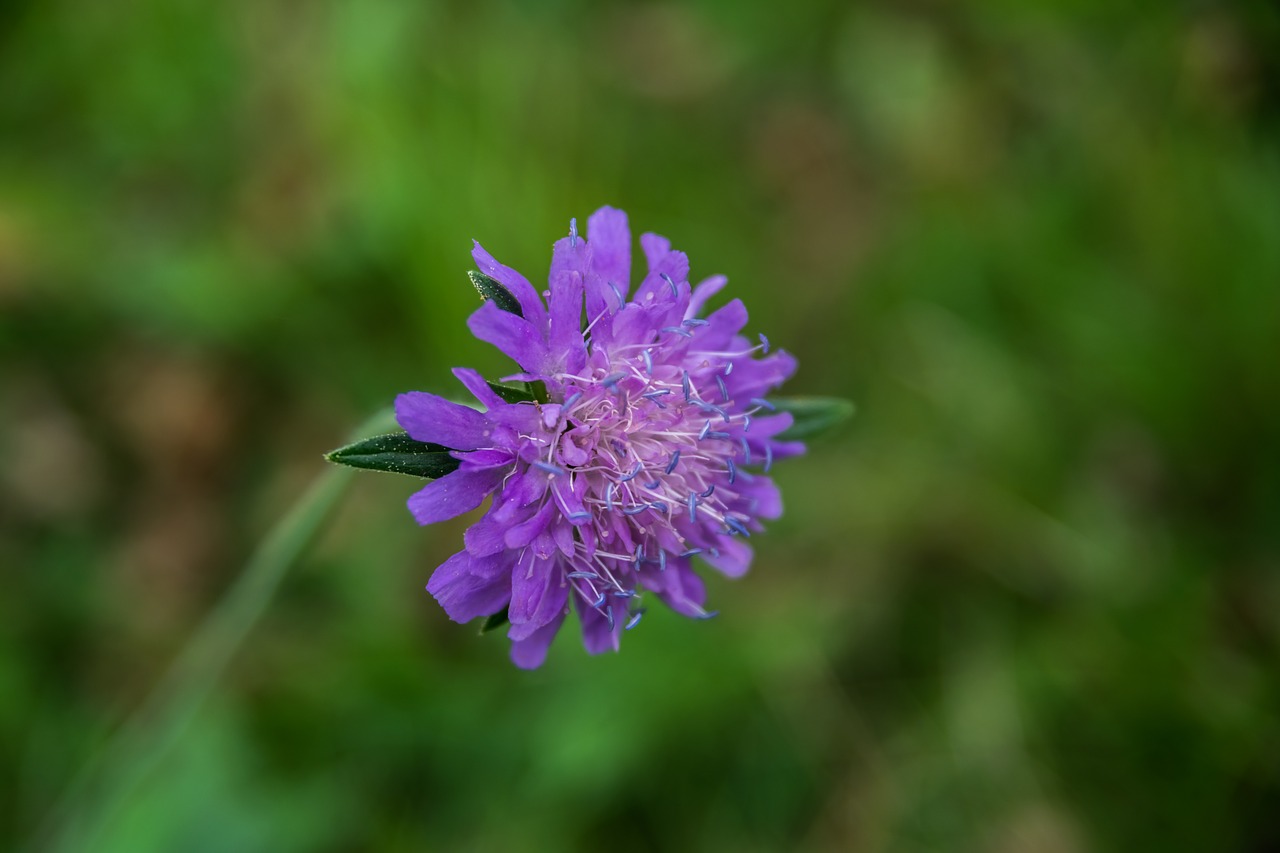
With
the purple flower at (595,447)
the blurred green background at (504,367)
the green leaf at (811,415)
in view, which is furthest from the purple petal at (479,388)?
the blurred green background at (504,367)

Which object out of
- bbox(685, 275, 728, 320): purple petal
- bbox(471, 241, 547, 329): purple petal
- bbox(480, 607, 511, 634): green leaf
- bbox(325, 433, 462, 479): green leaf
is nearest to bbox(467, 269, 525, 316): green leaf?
bbox(471, 241, 547, 329): purple petal

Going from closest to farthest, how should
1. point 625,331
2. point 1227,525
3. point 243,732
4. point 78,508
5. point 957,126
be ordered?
point 625,331 → point 243,732 → point 78,508 → point 1227,525 → point 957,126

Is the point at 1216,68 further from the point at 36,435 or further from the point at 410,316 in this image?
the point at 36,435

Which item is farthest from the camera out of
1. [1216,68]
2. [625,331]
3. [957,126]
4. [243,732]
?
[957,126]

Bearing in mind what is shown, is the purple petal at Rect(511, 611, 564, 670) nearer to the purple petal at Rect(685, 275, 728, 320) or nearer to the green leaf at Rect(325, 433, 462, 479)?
the green leaf at Rect(325, 433, 462, 479)

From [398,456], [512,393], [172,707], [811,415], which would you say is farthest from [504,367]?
[398,456]

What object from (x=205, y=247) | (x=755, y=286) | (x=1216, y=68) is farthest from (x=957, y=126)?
(x=205, y=247)

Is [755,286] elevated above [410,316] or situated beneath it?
elevated above

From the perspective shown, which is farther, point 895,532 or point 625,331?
point 895,532

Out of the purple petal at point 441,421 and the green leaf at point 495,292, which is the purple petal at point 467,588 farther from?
the green leaf at point 495,292
